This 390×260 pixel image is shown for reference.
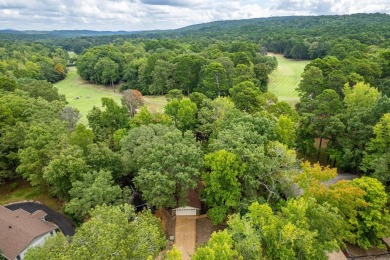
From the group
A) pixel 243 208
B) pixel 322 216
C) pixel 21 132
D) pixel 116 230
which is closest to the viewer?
pixel 116 230

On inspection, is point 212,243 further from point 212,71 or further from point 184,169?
point 212,71

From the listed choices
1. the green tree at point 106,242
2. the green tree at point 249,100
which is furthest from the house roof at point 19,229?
the green tree at point 249,100

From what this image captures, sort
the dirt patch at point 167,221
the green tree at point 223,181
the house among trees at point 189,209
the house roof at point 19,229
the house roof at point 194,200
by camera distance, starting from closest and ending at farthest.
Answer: the house roof at point 19,229
the green tree at point 223,181
the dirt patch at point 167,221
the house among trees at point 189,209
the house roof at point 194,200

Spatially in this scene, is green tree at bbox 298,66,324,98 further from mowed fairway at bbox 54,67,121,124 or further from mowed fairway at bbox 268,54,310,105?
mowed fairway at bbox 54,67,121,124

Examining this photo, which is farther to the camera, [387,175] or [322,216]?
[387,175]

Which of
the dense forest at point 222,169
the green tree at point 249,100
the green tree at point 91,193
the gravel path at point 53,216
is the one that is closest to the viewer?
the dense forest at point 222,169

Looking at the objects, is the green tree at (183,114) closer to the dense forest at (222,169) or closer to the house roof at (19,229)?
the dense forest at (222,169)

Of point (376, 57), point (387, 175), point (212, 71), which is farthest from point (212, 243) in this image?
point (376, 57)
